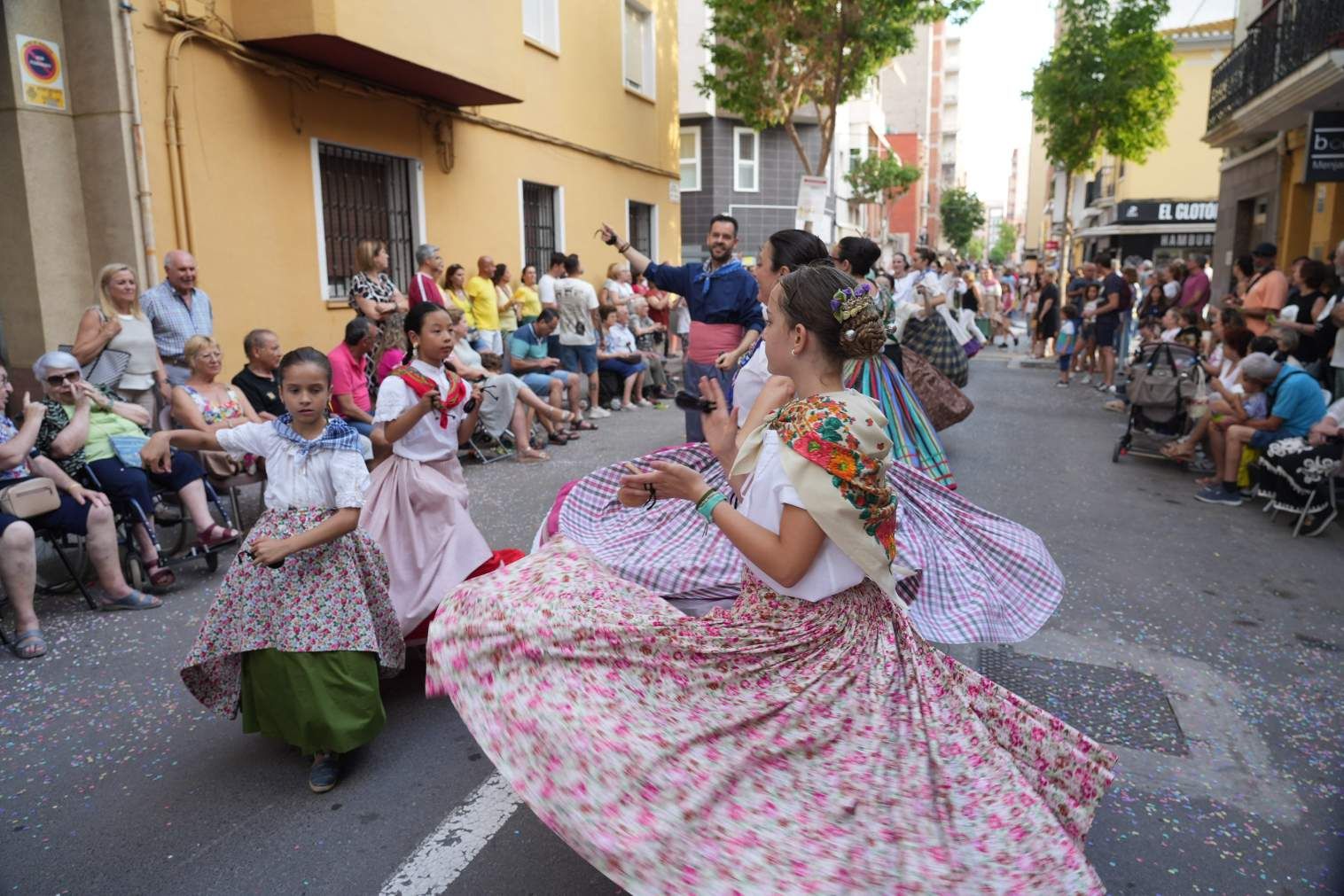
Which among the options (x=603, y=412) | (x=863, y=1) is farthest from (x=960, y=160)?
(x=603, y=412)

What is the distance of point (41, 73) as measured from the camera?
7.75 m

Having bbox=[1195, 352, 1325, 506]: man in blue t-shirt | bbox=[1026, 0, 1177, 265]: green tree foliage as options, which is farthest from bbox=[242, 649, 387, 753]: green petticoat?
bbox=[1026, 0, 1177, 265]: green tree foliage

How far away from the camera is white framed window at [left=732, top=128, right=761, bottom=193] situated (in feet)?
102

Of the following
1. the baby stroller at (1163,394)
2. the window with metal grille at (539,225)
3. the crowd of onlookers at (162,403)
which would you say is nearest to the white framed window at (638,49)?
the window with metal grille at (539,225)

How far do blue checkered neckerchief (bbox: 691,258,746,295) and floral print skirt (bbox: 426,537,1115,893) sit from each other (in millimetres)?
3675

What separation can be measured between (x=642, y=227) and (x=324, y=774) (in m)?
17.0

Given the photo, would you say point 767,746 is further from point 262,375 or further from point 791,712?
point 262,375

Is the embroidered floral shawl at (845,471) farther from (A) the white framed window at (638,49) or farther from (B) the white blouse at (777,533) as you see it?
(A) the white framed window at (638,49)

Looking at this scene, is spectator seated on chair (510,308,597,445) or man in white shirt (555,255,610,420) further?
man in white shirt (555,255,610,420)

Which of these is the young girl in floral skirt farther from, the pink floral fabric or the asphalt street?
the asphalt street

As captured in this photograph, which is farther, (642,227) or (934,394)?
(642,227)

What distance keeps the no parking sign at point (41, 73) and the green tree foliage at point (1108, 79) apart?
22.8m

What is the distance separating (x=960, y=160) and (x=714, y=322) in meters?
124

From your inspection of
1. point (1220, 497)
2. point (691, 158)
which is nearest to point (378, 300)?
point (1220, 497)
